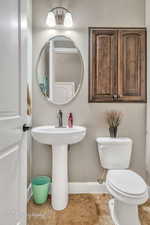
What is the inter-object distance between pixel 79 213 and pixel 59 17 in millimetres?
2218

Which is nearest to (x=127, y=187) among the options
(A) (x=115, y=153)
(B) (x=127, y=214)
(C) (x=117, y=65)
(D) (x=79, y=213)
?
(B) (x=127, y=214)

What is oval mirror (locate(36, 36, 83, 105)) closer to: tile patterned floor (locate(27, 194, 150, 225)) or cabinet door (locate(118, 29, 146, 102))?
cabinet door (locate(118, 29, 146, 102))

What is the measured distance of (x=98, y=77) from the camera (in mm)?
1987

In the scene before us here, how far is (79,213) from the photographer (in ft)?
5.28

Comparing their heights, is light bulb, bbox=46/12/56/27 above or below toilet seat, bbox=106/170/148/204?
above

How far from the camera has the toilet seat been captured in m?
1.26

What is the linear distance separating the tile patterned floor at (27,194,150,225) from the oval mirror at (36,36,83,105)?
1.18 meters

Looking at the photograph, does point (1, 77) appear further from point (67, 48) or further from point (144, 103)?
point (144, 103)

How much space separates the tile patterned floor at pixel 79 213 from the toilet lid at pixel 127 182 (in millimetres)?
422

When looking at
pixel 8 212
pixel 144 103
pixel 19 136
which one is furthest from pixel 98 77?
pixel 8 212

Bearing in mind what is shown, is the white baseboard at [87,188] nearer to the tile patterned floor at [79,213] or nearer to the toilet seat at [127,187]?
the tile patterned floor at [79,213]

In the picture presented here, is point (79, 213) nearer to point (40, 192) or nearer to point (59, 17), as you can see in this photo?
point (40, 192)

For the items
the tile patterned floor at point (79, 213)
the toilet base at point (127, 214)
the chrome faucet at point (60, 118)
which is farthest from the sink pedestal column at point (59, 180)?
the toilet base at point (127, 214)

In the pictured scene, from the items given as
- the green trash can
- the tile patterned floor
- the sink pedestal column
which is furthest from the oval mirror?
the tile patterned floor
